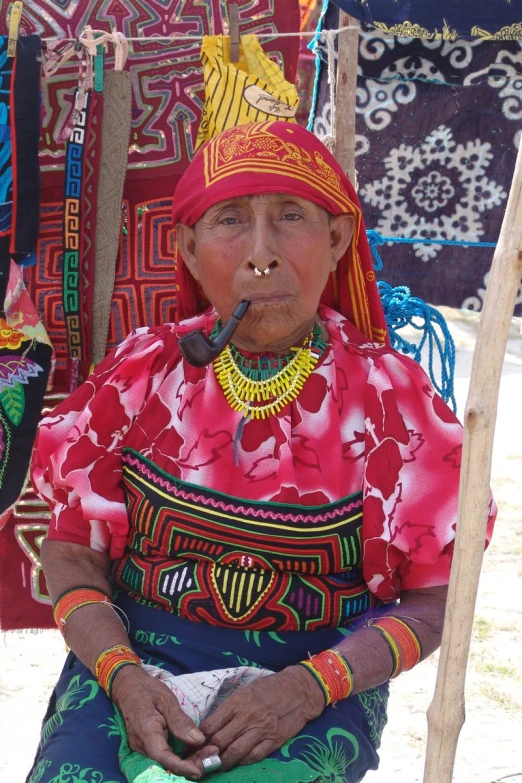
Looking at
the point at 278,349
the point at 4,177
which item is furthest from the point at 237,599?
the point at 4,177

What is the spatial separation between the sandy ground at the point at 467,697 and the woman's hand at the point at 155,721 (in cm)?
129

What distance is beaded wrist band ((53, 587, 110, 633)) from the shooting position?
2.11 metres

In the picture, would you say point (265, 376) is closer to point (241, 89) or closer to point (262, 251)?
point (262, 251)

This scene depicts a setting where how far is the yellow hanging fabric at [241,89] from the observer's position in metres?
2.53

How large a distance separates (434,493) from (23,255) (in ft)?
4.19

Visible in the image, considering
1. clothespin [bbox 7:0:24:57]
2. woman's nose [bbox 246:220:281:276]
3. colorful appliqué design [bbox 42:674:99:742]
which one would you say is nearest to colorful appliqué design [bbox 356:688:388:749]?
colorful appliqué design [bbox 42:674:99:742]

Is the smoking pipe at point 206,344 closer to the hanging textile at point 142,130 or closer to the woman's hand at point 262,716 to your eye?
the woman's hand at point 262,716

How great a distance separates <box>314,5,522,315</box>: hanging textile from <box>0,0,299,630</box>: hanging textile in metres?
1.81

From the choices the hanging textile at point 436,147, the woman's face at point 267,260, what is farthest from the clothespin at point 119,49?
the hanging textile at point 436,147

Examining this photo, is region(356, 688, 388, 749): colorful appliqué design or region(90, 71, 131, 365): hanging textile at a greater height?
region(90, 71, 131, 365): hanging textile

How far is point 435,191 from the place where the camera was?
487 centimetres

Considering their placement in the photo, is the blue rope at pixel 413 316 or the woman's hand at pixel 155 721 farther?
→ the blue rope at pixel 413 316

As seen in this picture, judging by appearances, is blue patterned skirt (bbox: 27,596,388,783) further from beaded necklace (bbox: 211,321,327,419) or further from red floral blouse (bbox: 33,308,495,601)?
beaded necklace (bbox: 211,321,327,419)

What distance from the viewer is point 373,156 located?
4859 millimetres
